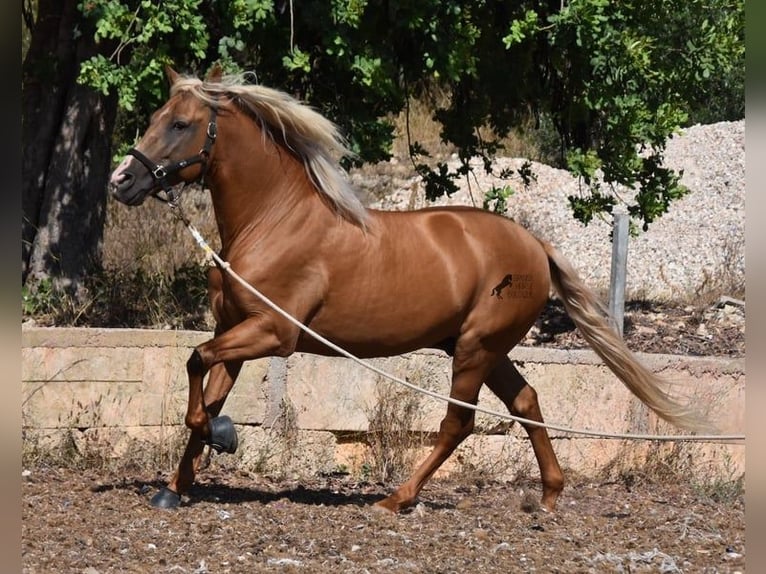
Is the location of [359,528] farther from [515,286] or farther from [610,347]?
[610,347]

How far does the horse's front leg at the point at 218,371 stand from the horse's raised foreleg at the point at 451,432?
3.48ft

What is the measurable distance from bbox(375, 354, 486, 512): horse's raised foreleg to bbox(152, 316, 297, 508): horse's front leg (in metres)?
1.06

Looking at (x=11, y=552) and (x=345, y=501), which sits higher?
(x=11, y=552)

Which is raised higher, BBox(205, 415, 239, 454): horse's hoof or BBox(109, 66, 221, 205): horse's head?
BBox(109, 66, 221, 205): horse's head

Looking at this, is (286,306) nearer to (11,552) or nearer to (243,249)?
(243,249)

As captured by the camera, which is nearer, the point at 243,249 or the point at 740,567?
the point at 740,567

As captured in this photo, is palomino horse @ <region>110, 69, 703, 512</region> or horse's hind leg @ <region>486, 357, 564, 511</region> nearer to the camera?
palomino horse @ <region>110, 69, 703, 512</region>

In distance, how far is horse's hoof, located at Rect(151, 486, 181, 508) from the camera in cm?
651

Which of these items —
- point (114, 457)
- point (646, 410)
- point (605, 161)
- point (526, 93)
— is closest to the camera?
point (114, 457)

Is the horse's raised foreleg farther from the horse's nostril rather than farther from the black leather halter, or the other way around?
the horse's nostril

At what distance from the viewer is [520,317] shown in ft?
22.7

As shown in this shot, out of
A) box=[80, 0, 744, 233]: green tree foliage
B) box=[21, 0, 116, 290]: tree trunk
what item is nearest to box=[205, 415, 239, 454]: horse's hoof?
box=[80, 0, 744, 233]: green tree foliage

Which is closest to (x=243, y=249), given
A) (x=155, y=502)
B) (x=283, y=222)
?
(x=283, y=222)

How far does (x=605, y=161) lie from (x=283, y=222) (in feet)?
13.1
